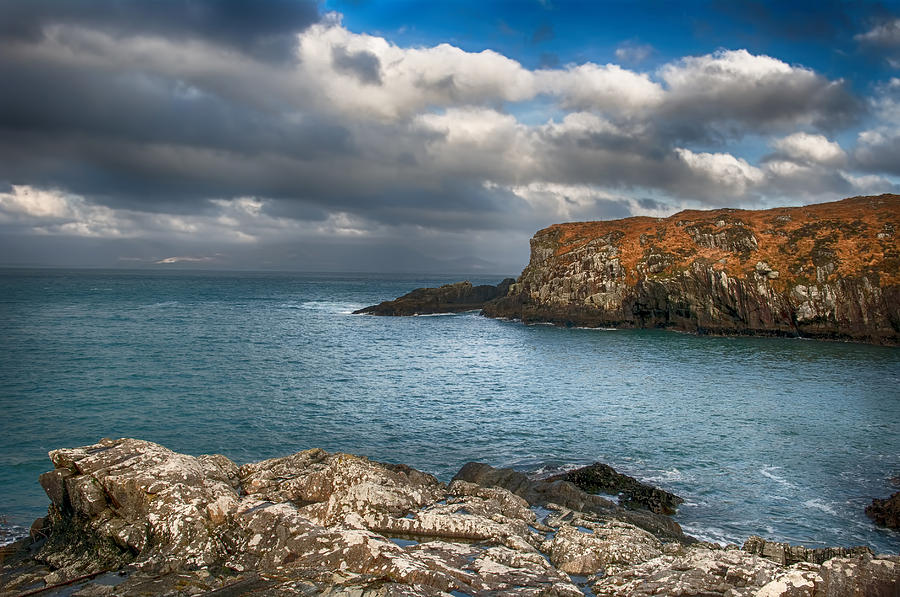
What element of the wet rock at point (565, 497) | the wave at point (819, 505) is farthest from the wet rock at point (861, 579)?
the wave at point (819, 505)

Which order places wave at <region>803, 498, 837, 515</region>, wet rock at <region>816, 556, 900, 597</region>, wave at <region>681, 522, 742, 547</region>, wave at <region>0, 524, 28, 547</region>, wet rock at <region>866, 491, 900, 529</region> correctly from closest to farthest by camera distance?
wet rock at <region>816, 556, 900, 597</region> < wave at <region>0, 524, 28, 547</region> < wave at <region>681, 522, 742, 547</region> < wet rock at <region>866, 491, 900, 529</region> < wave at <region>803, 498, 837, 515</region>

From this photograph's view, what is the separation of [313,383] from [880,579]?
4695 cm

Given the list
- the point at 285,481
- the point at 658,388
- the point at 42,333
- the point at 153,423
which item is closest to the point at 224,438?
the point at 153,423

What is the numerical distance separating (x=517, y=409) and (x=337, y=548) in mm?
31593

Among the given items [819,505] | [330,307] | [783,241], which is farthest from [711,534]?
[330,307]

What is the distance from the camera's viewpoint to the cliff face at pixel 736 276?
271 ft

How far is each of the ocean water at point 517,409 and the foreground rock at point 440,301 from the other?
4249 cm

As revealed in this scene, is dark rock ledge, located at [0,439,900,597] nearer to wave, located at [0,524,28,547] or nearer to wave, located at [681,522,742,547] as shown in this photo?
wave, located at [0,524,28,547]

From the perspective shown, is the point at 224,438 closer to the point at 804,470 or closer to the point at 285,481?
the point at 285,481

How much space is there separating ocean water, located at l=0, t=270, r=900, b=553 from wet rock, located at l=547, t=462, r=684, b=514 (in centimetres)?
94

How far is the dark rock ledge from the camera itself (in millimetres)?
12703

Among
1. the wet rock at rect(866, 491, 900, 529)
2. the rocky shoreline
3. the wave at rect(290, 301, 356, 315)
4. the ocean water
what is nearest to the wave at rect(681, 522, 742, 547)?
the ocean water

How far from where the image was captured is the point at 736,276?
9000 cm

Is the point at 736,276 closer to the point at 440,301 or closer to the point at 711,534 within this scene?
the point at 440,301
